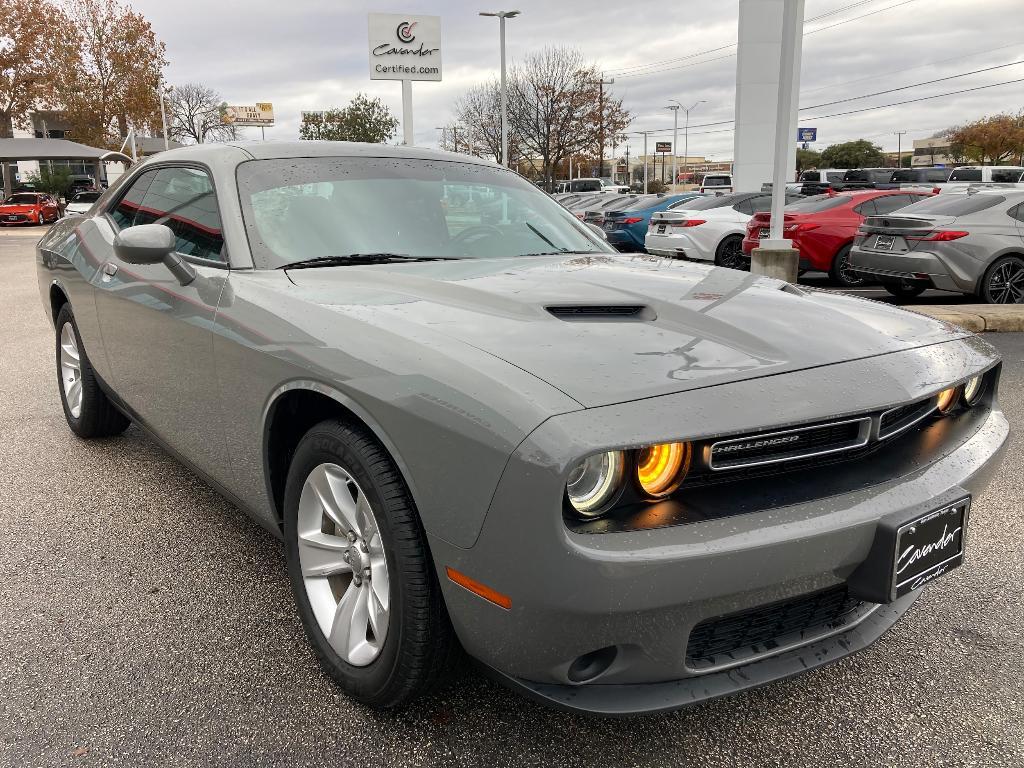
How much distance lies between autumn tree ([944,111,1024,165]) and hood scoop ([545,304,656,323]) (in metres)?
66.4

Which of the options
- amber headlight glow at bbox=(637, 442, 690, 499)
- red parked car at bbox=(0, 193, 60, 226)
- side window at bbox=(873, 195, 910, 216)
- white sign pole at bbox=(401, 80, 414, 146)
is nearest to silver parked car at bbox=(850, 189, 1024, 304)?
side window at bbox=(873, 195, 910, 216)

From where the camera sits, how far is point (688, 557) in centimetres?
157

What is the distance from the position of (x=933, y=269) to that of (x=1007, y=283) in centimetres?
84

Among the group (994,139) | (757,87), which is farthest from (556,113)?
(994,139)

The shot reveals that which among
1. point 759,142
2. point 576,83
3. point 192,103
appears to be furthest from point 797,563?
point 192,103

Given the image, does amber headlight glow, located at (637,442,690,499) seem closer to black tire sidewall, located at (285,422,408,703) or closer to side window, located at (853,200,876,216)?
black tire sidewall, located at (285,422,408,703)

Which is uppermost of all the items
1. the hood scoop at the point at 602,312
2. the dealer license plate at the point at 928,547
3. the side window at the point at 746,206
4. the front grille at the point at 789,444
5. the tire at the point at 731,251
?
the hood scoop at the point at 602,312

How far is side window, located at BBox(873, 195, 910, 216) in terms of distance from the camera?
11.3m

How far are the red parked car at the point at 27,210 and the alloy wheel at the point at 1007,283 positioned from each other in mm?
37506

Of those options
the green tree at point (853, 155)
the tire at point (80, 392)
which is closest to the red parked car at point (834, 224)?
the tire at point (80, 392)

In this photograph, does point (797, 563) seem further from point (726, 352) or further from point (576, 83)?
point (576, 83)

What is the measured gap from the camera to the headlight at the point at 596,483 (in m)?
1.63

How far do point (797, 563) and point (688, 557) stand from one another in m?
0.26

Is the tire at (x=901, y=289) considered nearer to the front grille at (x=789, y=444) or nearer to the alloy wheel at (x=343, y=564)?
the front grille at (x=789, y=444)
